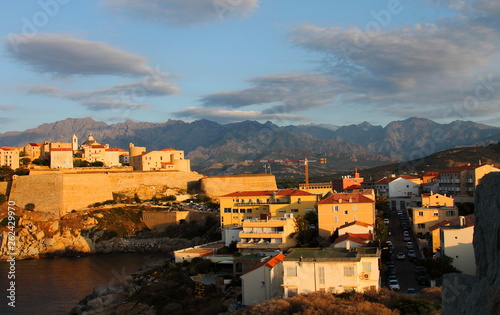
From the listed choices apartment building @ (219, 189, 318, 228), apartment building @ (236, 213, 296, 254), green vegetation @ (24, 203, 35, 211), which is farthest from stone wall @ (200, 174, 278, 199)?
apartment building @ (236, 213, 296, 254)

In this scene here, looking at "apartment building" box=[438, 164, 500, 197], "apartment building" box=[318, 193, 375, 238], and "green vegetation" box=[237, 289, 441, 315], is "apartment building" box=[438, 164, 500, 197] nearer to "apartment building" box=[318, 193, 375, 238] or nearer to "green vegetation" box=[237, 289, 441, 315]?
"apartment building" box=[318, 193, 375, 238]

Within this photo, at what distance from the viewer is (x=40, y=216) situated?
43156 mm

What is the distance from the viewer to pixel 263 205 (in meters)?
31.0

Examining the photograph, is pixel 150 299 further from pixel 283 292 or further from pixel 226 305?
pixel 283 292

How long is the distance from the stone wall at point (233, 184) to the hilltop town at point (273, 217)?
11cm

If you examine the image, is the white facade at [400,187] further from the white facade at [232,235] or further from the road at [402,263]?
the white facade at [232,235]

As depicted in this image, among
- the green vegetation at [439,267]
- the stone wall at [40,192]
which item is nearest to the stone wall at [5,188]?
the stone wall at [40,192]

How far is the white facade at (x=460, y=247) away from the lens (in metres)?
18.8

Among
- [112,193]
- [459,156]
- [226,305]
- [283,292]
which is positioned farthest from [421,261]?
[459,156]

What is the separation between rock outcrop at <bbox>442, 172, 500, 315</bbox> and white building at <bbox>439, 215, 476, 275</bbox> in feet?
53.9

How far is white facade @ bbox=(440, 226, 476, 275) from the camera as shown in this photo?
1884 cm

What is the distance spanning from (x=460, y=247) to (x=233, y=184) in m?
36.8

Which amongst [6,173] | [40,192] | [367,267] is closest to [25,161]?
[6,173]

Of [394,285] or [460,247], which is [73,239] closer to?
[394,285]
